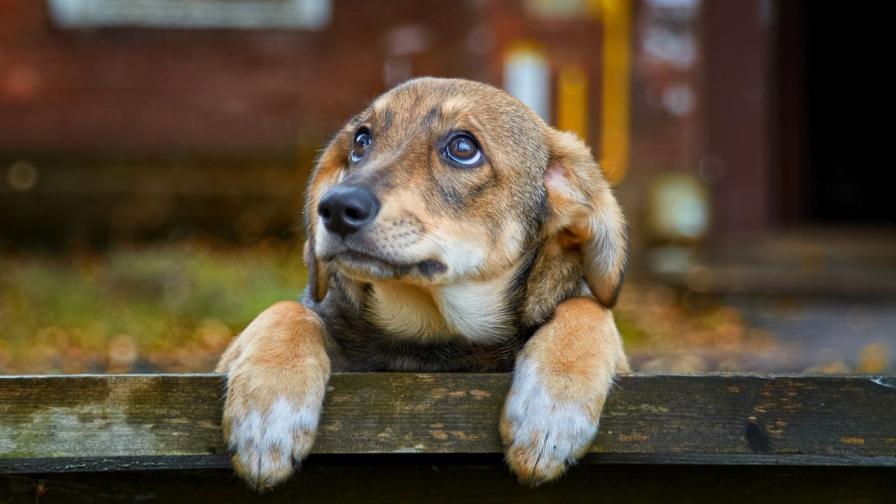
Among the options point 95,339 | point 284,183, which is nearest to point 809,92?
point 284,183

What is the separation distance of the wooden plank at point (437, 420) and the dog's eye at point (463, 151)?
0.96m

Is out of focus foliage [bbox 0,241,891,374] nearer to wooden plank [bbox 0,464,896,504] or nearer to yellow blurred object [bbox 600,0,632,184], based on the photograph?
yellow blurred object [bbox 600,0,632,184]

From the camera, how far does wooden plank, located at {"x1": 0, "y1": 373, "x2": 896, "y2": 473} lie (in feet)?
7.38

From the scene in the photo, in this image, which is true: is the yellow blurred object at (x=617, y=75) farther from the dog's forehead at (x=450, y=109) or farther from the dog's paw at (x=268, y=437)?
the dog's paw at (x=268, y=437)

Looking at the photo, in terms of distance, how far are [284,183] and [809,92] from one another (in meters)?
8.40

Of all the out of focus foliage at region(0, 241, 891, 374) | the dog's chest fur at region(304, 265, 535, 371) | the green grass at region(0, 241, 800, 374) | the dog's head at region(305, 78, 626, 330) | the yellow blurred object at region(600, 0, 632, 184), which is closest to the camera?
the dog's head at region(305, 78, 626, 330)

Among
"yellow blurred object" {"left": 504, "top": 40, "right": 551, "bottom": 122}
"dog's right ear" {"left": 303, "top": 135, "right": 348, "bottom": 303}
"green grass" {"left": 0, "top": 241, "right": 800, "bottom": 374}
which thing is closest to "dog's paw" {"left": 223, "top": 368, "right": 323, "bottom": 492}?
"dog's right ear" {"left": 303, "top": 135, "right": 348, "bottom": 303}

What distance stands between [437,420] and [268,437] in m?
0.36

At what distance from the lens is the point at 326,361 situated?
252 centimetres

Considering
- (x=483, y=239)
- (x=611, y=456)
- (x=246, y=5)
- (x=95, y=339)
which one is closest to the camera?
(x=611, y=456)

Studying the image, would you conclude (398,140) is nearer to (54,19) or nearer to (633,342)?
(633,342)

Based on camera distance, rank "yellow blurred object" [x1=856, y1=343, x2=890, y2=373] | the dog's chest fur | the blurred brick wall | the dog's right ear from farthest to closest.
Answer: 1. the blurred brick wall
2. "yellow blurred object" [x1=856, y1=343, x2=890, y2=373]
3. the dog's right ear
4. the dog's chest fur

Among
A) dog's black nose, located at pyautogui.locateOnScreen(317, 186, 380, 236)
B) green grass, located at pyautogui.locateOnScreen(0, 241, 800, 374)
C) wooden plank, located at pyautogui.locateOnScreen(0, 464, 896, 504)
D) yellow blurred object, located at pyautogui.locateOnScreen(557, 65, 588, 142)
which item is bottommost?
green grass, located at pyautogui.locateOnScreen(0, 241, 800, 374)

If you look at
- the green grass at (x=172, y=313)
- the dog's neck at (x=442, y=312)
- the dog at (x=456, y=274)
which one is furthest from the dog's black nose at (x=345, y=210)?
the green grass at (x=172, y=313)
